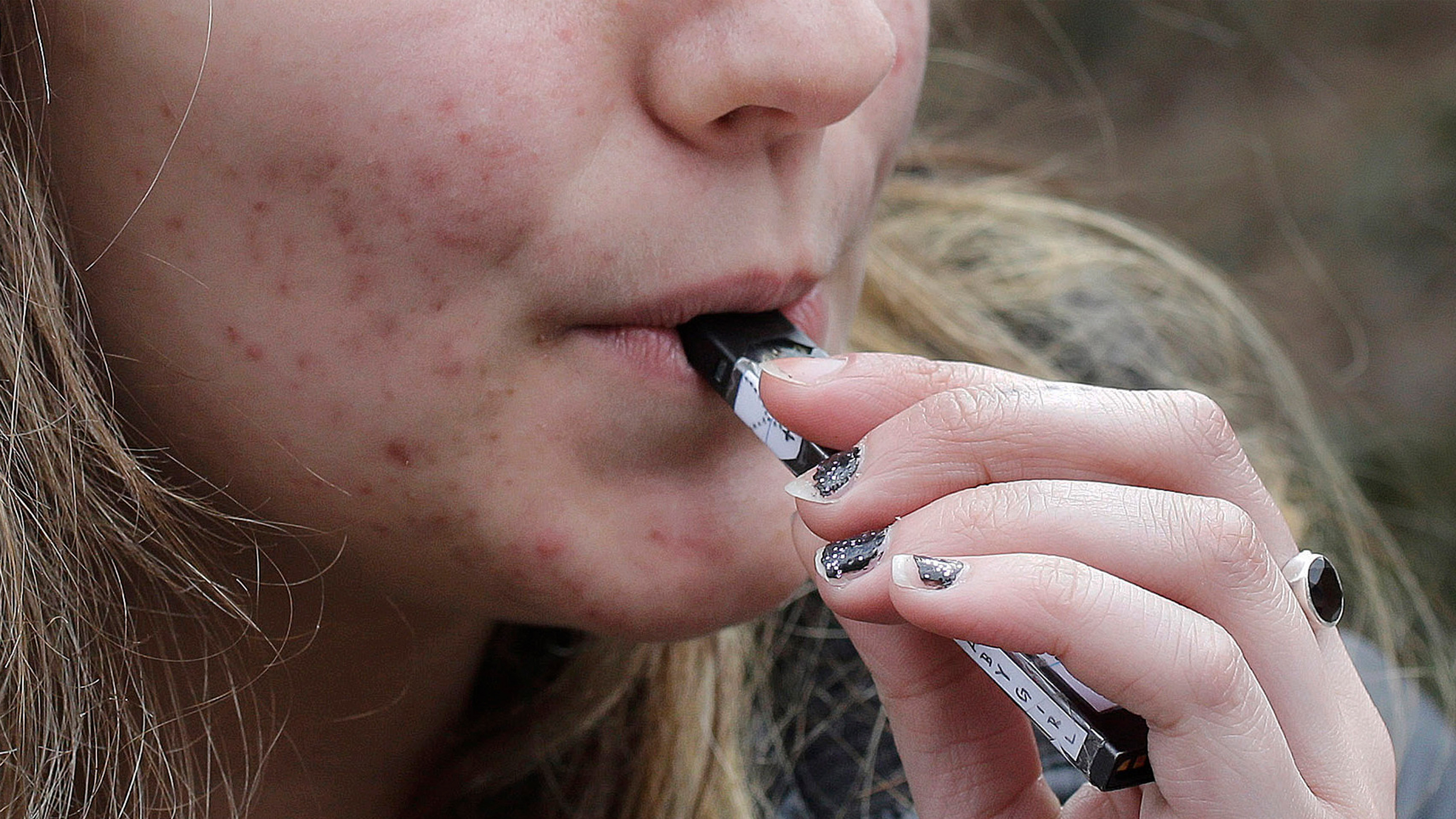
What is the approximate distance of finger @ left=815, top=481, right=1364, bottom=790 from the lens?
2.52 feet

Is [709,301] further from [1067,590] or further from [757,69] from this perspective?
[1067,590]

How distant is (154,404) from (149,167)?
0.18 metres

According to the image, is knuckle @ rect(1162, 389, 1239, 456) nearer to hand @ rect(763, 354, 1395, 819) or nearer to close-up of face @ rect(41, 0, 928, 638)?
hand @ rect(763, 354, 1395, 819)

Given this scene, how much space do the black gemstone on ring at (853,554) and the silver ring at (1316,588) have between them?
0.27 metres

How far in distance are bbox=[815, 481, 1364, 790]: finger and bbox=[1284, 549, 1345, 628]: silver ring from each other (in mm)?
44

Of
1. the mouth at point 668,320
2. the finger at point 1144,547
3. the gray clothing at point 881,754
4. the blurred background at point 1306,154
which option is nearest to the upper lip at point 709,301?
the mouth at point 668,320

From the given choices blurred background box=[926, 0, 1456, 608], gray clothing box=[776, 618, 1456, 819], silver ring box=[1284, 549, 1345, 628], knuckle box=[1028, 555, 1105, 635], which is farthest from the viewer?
blurred background box=[926, 0, 1456, 608]

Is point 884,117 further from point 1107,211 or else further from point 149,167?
point 1107,211

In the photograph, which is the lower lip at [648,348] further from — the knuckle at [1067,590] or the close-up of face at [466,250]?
the knuckle at [1067,590]

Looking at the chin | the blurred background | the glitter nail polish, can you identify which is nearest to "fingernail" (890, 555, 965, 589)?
the glitter nail polish

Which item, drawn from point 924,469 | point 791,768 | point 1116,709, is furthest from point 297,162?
point 791,768

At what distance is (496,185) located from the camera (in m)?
0.83

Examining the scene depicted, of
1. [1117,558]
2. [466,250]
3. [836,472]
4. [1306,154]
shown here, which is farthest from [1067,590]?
[1306,154]

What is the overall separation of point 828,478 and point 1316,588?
322 mm
